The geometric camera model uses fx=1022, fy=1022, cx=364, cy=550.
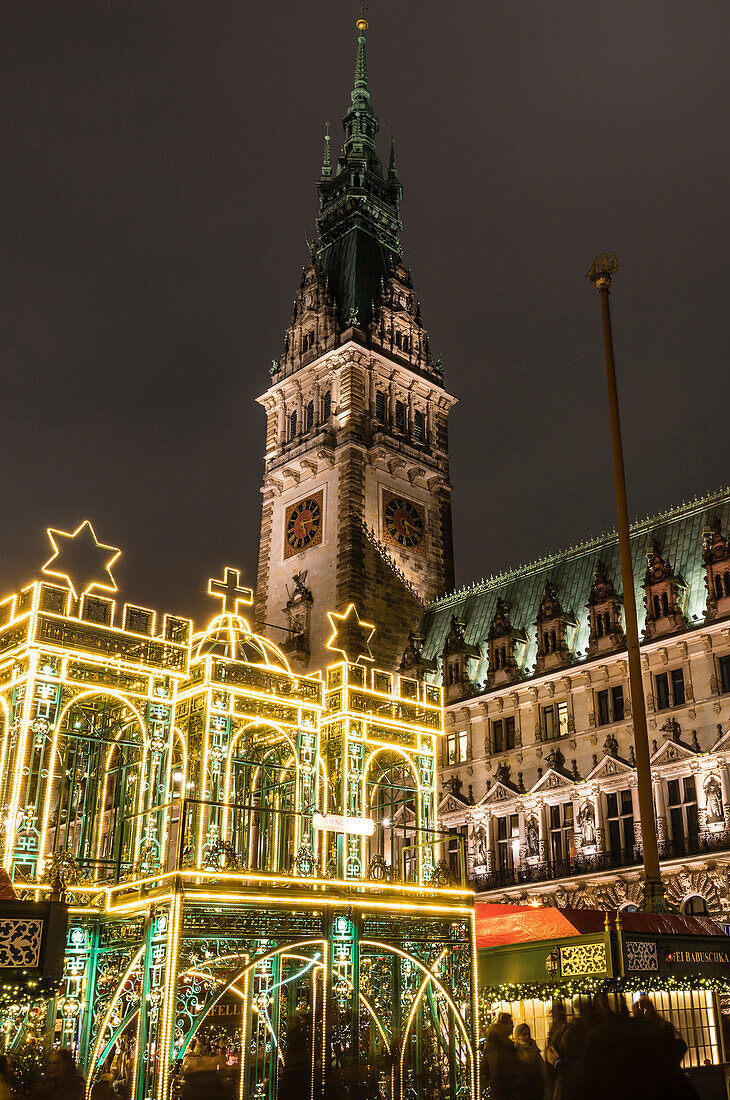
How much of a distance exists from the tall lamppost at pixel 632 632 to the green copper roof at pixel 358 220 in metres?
44.6

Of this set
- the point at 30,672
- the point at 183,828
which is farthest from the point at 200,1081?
the point at 30,672

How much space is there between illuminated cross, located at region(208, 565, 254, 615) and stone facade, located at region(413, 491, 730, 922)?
93.1 ft

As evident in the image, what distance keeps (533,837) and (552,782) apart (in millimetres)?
2881

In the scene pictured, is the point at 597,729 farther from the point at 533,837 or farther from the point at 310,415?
the point at 310,415

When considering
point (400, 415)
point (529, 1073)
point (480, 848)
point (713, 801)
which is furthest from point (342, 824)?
point (400, 415)

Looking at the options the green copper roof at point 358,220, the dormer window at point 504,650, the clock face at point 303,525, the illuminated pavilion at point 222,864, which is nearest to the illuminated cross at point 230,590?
the illuminated pavilion at point 222,864

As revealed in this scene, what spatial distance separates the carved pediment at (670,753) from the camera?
46.0 meters

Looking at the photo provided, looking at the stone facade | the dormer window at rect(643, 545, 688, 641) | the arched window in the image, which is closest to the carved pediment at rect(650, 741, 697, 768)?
the stone facade

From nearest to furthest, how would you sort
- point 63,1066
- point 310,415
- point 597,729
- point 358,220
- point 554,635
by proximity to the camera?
point 63,1066 < point 597,729 < point 554,635 < point 310,415 < point 358,220

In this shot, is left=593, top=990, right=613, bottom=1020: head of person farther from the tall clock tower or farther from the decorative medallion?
the decorative medallion

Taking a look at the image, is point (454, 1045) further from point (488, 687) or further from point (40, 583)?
point (488, 687)

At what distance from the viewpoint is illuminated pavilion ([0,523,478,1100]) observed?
1781 centimetres

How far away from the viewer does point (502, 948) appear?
2255cm

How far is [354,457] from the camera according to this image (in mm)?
67125
